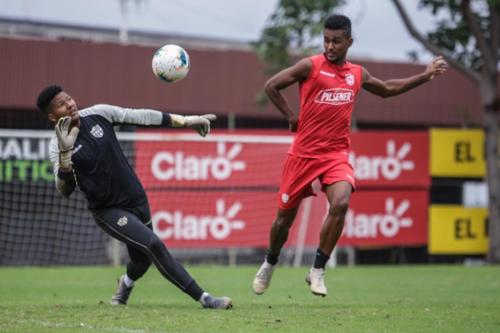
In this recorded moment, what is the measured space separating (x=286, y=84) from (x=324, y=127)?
561mm

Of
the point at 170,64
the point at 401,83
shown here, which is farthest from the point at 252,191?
the point at 170,64

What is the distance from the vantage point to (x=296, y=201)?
33.7 ft

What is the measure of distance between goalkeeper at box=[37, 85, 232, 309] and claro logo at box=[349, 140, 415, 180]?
12.5m

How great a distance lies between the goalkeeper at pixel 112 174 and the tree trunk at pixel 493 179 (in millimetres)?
13591

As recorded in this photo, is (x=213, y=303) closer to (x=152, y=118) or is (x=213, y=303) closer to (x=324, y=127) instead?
(x=152, y=118)

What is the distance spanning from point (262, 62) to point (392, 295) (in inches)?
442

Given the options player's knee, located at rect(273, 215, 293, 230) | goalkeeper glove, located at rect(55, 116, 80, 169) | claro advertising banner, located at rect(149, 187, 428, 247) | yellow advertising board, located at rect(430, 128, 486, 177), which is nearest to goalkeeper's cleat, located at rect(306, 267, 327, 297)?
player's knee, located at rect(273, 215, 293, 230)

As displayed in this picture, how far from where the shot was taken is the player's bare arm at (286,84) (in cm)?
983

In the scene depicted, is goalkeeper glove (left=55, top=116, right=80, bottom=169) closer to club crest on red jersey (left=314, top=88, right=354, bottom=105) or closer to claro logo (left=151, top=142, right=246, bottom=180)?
club crest on red jersey (left=314, top=88, right=354, bottom=105)

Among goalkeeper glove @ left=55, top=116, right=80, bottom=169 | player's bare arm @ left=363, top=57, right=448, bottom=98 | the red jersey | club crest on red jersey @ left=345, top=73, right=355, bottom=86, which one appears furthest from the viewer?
player's bare arm @ left=363, top=57, right=448, bottom=98

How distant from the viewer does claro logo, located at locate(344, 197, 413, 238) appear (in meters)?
21.5

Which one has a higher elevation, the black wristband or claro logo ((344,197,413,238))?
the black wristband

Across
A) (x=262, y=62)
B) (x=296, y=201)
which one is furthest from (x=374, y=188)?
(x=296, y=201)

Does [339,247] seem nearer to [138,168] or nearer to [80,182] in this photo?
[138,168]
